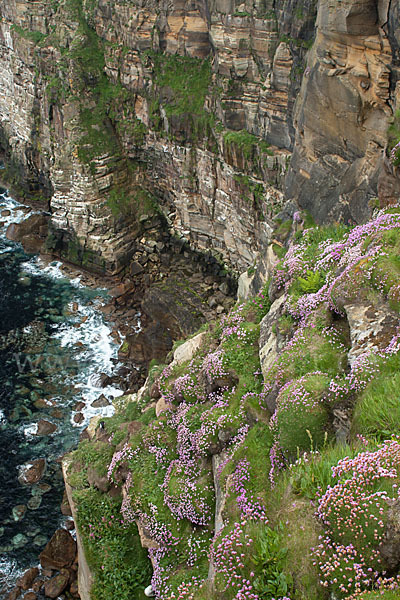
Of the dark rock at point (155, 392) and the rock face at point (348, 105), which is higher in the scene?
the rock face at point (348, 105)

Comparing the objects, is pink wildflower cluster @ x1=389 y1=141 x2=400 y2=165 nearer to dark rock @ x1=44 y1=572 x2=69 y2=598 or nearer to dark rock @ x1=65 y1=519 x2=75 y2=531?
dark rock @ x1=44 y1=572 x2=69 y2=598

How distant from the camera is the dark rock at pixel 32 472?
2552 centimetres

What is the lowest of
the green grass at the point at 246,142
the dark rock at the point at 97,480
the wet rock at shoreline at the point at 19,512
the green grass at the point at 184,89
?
the wet rock at shoreline at the point at 19,512

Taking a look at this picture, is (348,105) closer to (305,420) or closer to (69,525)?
(305,420)

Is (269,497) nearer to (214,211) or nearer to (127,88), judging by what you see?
(214,211)

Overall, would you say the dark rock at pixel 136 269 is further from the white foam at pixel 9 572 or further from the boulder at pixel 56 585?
the boulder at pixel 56 585

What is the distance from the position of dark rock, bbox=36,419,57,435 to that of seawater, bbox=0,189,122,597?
24 cm

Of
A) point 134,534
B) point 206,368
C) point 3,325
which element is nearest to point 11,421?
point 3,325

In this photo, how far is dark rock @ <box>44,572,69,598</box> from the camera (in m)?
19.8

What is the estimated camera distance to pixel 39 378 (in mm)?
32031

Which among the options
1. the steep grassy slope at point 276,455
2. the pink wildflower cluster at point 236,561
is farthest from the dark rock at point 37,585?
the pink wildflower cluster at point 236,561

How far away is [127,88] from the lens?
144 feet

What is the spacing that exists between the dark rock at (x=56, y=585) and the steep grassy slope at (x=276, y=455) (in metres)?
5.47

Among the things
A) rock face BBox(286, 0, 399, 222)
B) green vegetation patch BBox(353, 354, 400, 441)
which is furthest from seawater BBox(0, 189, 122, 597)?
green vegetation patch BBox(353, 354, 400, 441)
